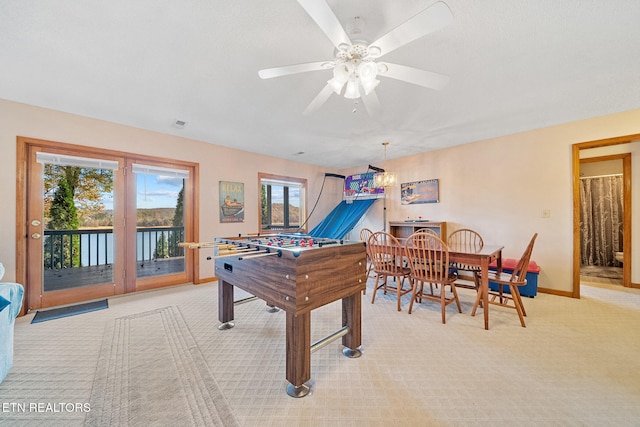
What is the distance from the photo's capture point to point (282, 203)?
5.62m

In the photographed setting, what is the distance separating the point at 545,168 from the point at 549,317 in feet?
7.16

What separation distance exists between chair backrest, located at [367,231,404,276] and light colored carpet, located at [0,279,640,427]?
0.51 metres

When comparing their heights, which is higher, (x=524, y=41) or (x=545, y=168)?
(x=524, y=41)

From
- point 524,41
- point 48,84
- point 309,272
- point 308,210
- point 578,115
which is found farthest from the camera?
point 308,210

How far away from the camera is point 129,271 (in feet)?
11.3

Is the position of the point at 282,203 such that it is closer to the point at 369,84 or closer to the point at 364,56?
the point at 369,84

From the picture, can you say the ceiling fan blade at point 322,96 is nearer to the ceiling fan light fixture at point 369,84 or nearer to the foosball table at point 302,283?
the ceiling fan light fixture at point 369,84

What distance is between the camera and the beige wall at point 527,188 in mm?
3344

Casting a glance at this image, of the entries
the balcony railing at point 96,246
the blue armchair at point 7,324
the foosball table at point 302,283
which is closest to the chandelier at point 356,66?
the foosball table at point 302,283

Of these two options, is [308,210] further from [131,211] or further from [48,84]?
[48,84]

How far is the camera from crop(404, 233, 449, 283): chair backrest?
2584 millimetres

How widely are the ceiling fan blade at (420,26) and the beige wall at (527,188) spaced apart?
10.0ft

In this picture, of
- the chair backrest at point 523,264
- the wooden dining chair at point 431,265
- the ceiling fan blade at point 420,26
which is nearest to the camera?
the ceiling fan blade at point 420,26

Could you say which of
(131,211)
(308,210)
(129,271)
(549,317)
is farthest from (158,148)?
(549,317)
